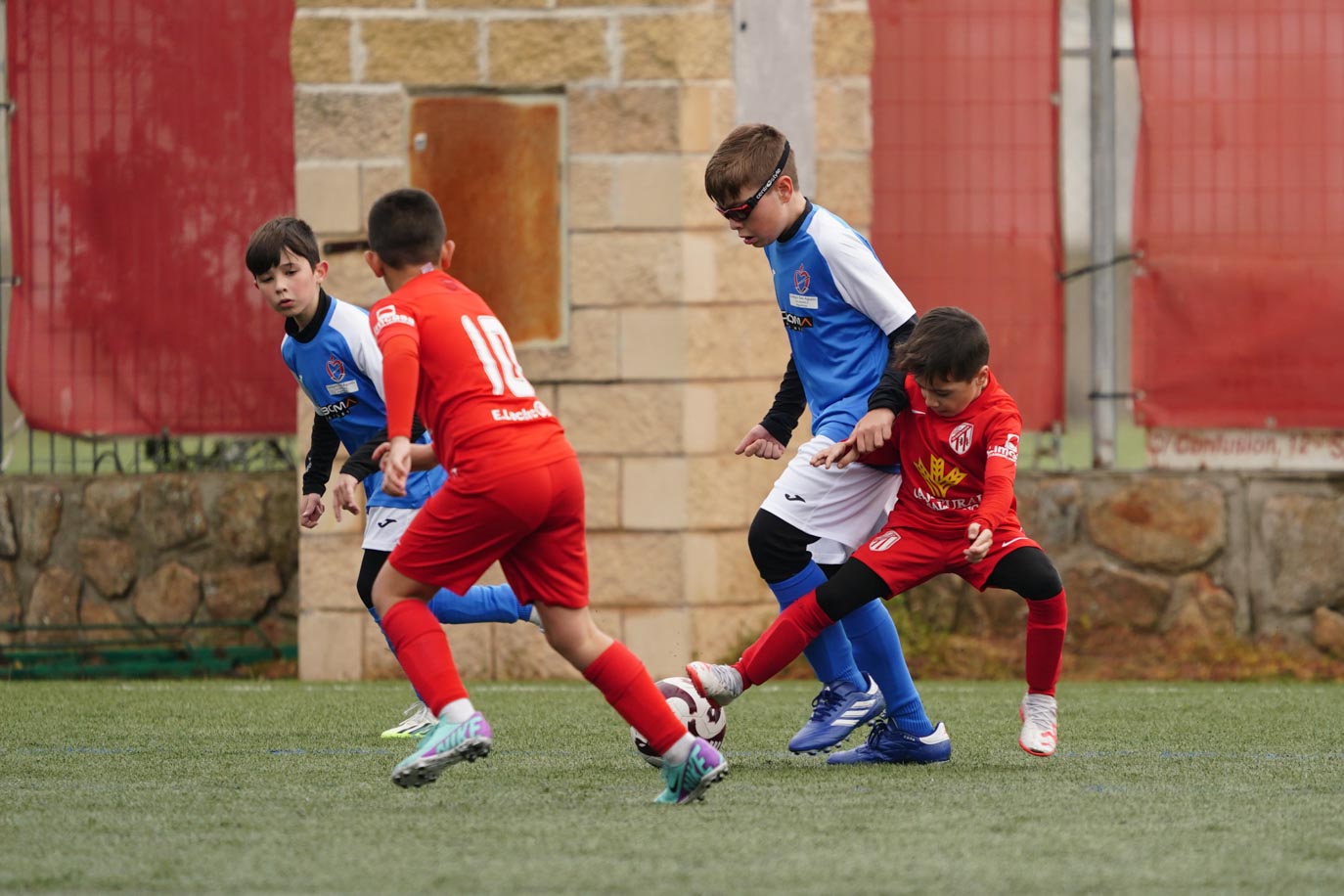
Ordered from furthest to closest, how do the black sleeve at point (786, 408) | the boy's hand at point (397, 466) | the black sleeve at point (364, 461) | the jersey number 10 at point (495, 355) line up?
the black sleeve at point (786, 408) → the black sleeve at point (364, 461) → the jersey number 10 at point (495, 355) → the boy's hand at point (397, 466)

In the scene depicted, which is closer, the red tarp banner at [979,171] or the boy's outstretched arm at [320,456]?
the boy's outstretched arm at [320,456]

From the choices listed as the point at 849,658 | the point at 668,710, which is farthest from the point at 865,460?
the point at 668,710

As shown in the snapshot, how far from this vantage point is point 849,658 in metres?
4.88

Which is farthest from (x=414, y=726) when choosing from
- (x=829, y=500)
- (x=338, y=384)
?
(x=829, y=500)

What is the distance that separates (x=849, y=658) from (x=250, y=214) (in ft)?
15.2

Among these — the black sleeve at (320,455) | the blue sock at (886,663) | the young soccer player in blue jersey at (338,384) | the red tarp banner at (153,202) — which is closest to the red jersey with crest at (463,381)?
the blue sock at (886,663)

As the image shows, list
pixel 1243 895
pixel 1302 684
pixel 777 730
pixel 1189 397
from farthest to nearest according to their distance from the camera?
pixel 1189 397 < pixel 1302 684 < pixel 777 730 < pixel 1243 895

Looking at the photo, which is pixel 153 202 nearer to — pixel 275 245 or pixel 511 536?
pixel 275 245

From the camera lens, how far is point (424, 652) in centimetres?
392

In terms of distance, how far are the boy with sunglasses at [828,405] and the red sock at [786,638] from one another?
0.18m

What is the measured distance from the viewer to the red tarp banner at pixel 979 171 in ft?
27.0

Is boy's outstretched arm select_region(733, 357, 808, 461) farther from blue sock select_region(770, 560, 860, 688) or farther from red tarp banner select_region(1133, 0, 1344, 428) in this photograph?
red tarp banner select_region(1133, 0, 1344, 428)

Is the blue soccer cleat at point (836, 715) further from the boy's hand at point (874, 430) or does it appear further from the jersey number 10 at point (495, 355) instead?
the jersey number 10 at point (495, 355)

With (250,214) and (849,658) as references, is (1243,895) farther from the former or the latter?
(250,214)
